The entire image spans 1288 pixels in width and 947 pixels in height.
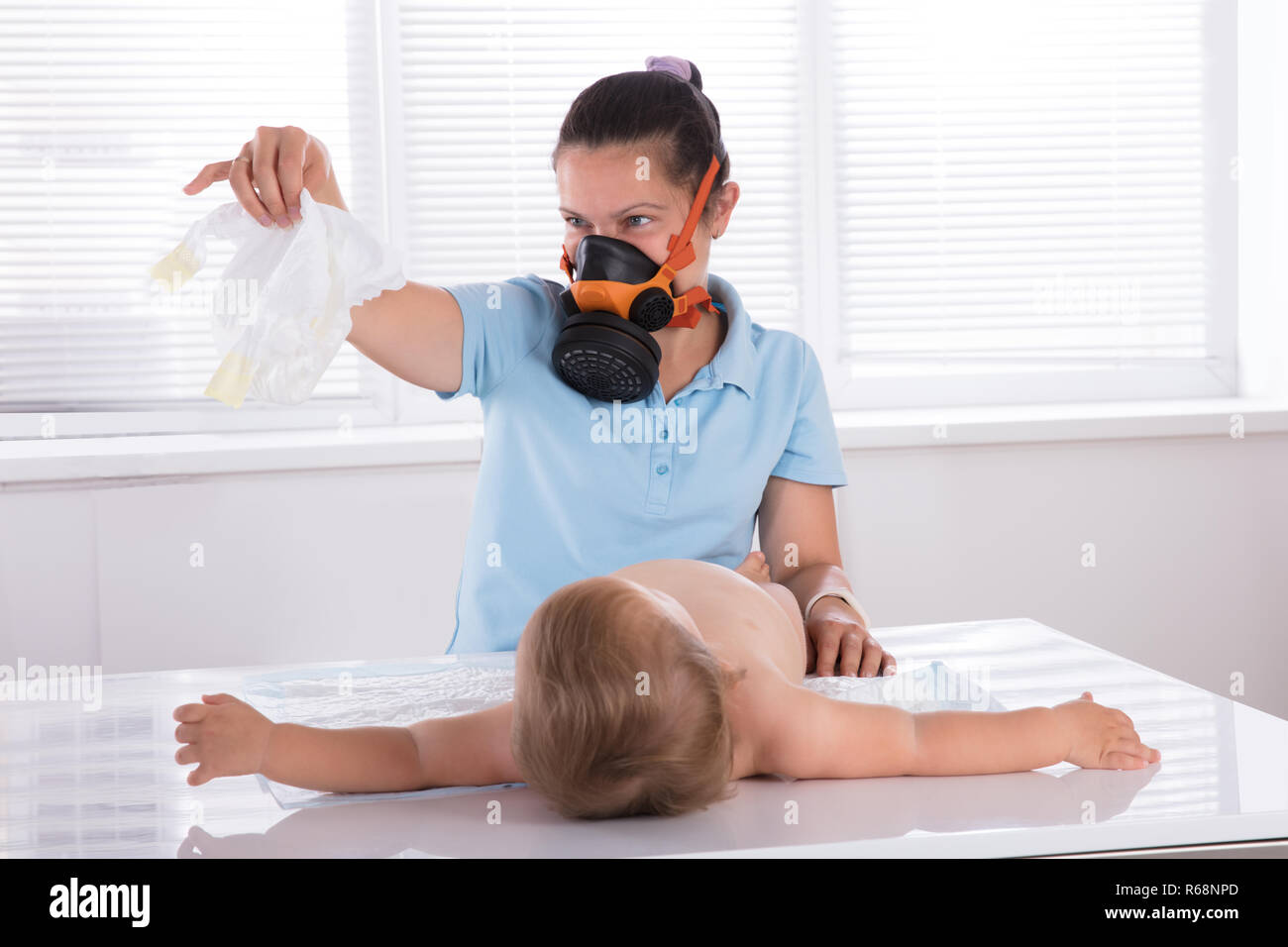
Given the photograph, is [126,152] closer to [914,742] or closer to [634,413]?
[634,413]

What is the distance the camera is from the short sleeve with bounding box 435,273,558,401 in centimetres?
160

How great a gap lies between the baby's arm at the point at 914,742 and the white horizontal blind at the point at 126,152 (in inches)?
86.5

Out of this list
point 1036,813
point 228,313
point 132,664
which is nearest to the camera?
point 1036,813

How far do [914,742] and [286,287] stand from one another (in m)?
0.77

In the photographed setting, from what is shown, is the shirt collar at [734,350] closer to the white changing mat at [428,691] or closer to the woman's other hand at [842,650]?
the woman's other hand at [842,650]

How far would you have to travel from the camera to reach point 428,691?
138cm

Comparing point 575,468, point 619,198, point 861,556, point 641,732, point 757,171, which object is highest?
point 757,171

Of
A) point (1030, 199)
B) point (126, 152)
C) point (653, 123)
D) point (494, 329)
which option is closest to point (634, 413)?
point (494, 329)

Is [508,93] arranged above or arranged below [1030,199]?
above
